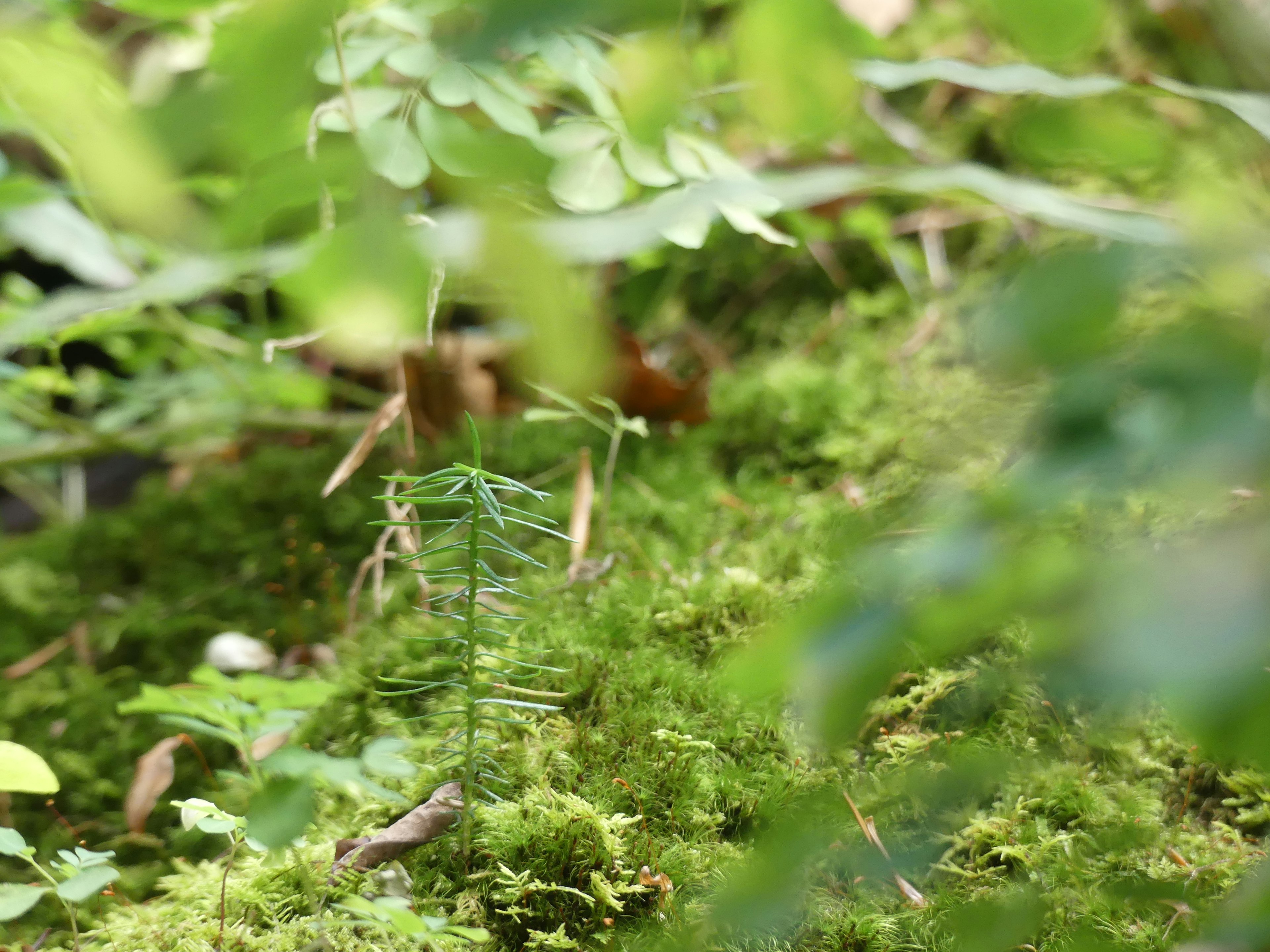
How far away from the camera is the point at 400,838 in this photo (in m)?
0.71

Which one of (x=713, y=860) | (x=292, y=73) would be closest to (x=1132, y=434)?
(x=292, y=73)

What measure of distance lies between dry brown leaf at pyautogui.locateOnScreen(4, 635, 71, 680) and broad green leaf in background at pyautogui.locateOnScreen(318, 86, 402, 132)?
0.91 m

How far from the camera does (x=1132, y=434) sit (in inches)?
15.4

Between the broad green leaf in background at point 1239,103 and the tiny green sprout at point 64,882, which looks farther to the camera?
the tiny green sprout at point 64,882

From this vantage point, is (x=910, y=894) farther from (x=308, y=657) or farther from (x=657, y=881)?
(x=308, y=657)

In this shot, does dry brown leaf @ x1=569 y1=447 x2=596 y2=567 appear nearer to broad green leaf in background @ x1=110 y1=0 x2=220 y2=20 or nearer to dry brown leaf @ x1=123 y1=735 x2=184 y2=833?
dry brown leaf @ x1=123 y1=735 x2=184 y2=833

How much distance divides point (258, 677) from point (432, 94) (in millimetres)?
509

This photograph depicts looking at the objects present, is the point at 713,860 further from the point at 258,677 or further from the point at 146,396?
the point at 146,396

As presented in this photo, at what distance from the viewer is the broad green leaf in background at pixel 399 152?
0.60m

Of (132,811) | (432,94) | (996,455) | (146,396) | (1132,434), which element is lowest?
(132,811)

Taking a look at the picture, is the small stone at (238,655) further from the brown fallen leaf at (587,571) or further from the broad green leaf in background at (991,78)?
the broad green leaf in background at (991,78)

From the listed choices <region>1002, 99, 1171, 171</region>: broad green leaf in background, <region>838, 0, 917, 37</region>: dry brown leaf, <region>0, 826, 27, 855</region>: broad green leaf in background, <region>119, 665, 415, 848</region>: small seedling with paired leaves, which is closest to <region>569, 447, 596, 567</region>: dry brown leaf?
<region>119, 665, 415, 848</region>: small seedling with paired leaves

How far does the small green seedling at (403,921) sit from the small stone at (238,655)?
0.55 m

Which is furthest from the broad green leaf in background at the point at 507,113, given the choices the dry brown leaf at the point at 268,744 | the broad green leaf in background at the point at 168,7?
the dry brown leaf at the point at 268,744
